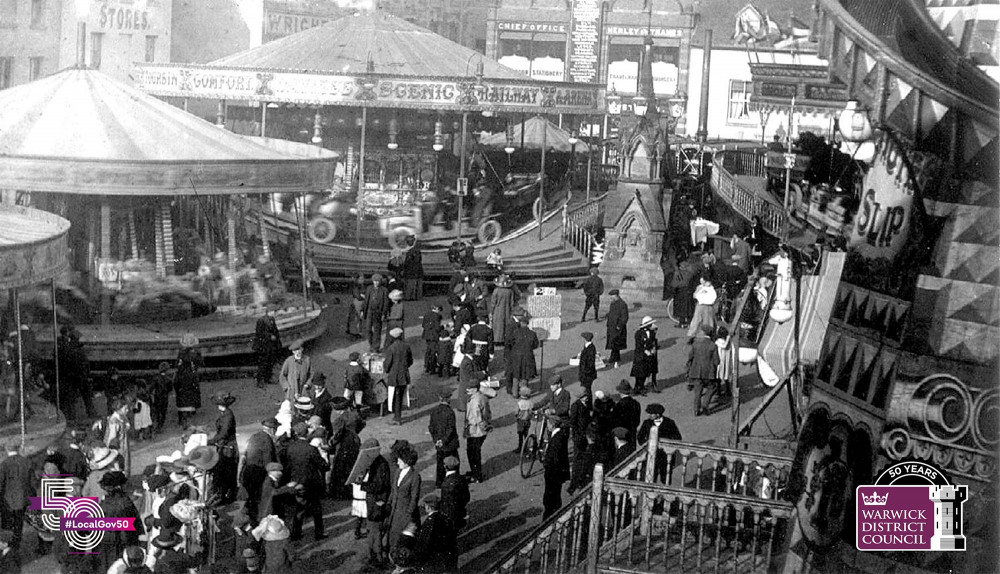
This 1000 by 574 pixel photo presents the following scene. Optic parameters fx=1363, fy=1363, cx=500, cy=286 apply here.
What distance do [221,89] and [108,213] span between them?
1018cm

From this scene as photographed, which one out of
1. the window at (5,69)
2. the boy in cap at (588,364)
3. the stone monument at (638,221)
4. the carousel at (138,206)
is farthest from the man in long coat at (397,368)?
the window at (5,69)

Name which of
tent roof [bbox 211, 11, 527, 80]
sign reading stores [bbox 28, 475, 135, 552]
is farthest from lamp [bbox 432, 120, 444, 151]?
sign reading stores [bbox 28, 475, 135, 552]

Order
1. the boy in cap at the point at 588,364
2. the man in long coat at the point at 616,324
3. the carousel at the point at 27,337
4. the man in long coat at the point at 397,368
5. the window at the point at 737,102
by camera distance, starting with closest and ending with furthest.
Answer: the carousel at the point at 27,337, the man in long coat at the point at 397,368, the boy in cap at the point at 588,364, the man in long coat at the point at 616,324, the window at the point at 737,102

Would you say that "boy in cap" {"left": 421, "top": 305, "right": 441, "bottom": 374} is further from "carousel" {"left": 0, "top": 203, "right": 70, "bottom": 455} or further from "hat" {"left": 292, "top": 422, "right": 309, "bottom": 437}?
"hat" {"left": 292, "top": 422, "right": 309, "bottom": 437}

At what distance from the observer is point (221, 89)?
3225 centimetres

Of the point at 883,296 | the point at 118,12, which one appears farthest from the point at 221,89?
the point at 883,296

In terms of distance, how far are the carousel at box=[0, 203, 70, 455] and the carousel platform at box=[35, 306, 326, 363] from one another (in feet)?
3.25

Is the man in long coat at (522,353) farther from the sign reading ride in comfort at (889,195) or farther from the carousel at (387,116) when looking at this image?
the carousel at (387,116)

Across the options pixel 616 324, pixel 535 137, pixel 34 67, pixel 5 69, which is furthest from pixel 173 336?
pixel 535 137

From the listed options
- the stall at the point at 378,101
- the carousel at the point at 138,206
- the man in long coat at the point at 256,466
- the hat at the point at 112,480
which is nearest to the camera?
the hat at the point at 112,480

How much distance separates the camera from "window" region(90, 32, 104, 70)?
4231 cm

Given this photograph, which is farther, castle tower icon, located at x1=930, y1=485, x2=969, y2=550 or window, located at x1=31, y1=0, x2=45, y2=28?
window, located at x1=31, y1=0, x2=45, y2=28

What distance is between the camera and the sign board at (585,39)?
5741 cm

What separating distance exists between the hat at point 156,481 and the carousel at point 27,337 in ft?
9.66
